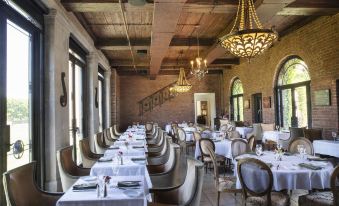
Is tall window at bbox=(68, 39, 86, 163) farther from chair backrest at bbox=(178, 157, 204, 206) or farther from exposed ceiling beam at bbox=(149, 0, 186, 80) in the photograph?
chair backrest at bbox=(178, 157, 204, 206)

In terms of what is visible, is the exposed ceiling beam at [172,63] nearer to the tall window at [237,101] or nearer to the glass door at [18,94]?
the tall window at [237,101]

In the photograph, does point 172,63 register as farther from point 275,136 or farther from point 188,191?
point 188,191

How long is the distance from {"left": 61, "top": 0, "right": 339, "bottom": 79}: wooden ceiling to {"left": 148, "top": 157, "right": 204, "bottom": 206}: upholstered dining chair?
2.72 meters

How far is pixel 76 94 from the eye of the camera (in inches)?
285

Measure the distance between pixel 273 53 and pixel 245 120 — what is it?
3.67 metres

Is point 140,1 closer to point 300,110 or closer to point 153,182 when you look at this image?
point 153,182

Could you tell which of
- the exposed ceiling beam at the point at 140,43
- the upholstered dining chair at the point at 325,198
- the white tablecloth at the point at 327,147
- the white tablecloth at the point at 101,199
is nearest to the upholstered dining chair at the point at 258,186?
the upholstered dining chair at the point at 325,198

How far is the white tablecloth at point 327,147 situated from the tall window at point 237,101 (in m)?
7.21

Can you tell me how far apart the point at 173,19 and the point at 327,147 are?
3.96 meters

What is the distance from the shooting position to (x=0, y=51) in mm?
3277

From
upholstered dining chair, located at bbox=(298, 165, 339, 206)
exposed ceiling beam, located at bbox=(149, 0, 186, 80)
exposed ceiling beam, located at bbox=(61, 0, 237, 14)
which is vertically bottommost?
upholstered dining chair, located at bbox=(298, 165, 339, 206)

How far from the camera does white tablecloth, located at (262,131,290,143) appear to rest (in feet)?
26.9

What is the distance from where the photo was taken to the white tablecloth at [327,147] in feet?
19.4

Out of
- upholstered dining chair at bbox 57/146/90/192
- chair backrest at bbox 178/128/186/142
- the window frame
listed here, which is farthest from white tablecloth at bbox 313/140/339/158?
upholstered dining chair at bbox 57/146/90/192
